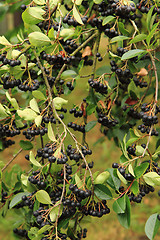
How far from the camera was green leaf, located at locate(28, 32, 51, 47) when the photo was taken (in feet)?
3.53

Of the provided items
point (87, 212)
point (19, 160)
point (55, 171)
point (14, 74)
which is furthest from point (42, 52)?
point (19, 160)

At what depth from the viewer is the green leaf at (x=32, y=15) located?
1.09 meters

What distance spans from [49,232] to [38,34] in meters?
0.68

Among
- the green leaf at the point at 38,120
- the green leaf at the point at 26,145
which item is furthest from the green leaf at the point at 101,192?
the green leaf at the point at 26,145

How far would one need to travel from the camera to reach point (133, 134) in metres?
1.18

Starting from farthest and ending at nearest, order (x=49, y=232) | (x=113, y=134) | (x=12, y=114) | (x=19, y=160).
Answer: (x=19, y=160) < (x=113, y=134) < (x=12, y=114) < (x=49, y=232)

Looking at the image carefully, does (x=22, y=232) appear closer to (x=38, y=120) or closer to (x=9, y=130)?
(x=9, y=130)

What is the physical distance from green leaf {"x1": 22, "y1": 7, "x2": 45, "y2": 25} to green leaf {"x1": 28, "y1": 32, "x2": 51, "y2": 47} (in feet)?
0.22

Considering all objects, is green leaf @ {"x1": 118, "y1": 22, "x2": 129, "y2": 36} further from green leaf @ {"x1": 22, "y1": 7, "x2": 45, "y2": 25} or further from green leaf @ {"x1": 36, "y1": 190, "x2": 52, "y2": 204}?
green leaf @ {"x1": 36, "y1": 190, "x2": 52, "y2": 204}

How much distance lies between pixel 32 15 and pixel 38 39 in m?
0.09

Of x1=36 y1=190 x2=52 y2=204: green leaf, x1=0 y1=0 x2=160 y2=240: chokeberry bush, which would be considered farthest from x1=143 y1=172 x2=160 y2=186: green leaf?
x1=36 y1=190 x2=52 y2=204: green leaf

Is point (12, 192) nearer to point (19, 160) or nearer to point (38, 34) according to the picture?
point (38, 34)

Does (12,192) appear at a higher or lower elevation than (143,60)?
lower

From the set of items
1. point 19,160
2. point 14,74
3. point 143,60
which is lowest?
point 19,160
